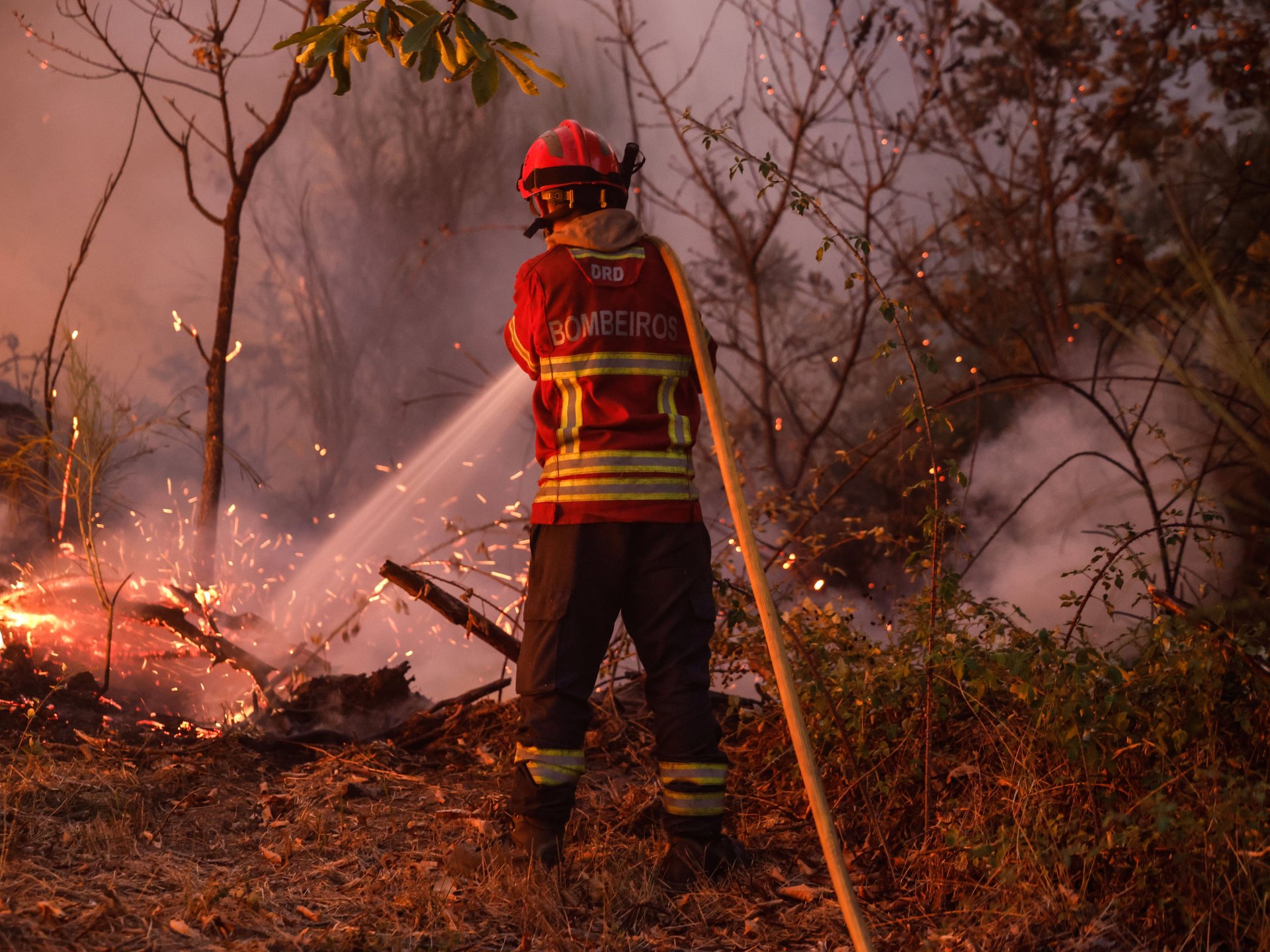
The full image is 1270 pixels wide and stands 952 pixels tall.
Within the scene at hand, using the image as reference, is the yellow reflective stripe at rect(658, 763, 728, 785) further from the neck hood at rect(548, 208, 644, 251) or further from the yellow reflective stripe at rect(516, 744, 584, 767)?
the neck hood at rect(548, 208, 644, 251)

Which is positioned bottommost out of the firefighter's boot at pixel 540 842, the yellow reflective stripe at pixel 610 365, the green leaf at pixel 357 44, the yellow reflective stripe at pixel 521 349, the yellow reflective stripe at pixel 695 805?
the firefighter's boot at pixel 540 842

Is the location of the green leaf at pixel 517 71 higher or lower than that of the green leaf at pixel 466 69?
higher

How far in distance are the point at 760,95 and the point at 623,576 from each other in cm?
429

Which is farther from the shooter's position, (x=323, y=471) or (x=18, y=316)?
(x=323, y=471)

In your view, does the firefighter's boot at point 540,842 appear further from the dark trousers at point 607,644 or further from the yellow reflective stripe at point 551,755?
the yellow reflective stripe at point 551,755

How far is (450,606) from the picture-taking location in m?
4.20

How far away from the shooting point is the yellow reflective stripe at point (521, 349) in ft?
10.6

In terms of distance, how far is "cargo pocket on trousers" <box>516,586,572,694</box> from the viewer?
3.07 metres

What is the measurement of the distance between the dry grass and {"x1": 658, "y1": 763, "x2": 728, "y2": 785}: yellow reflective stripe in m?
0.27

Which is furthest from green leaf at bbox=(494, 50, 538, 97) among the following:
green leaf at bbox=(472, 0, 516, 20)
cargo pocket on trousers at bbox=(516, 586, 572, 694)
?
cargo pocket on trousers at bbox=(516, 586, 572, 694)

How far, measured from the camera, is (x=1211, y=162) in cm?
759

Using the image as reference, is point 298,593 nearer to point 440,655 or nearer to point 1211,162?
point 440,655

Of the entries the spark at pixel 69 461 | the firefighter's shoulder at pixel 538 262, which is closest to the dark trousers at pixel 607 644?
the firefighter's shoulder at pixel 538 262

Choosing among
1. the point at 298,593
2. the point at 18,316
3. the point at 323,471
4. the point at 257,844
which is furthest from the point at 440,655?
the point at 257,844
